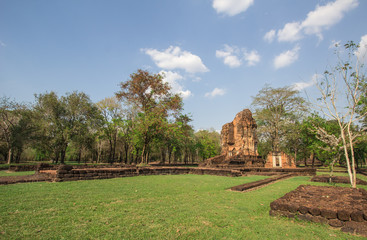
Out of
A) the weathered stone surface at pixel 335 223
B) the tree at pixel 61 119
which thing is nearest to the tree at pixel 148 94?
the tree at pixel 61 119

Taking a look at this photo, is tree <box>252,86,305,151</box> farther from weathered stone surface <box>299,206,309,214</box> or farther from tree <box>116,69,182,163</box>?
weathered stone surface <box>299,206,309,214</box>

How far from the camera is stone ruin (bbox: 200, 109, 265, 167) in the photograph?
24625mm

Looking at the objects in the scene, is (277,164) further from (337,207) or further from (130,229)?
(130,229)

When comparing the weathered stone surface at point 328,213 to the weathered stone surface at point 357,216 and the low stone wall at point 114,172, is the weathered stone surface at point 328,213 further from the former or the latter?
the low stone wall at point 114,172

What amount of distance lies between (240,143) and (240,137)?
0.82 m

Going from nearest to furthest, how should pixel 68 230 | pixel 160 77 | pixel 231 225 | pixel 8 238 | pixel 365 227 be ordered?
pixel 8 238 → pixel 68 230 → pixel 365 227 → pixel 231 225 → pixel 160 77

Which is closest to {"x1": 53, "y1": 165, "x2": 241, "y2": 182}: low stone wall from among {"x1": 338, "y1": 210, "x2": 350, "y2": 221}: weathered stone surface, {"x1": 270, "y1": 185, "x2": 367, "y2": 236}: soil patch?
{"x1": 270, "y1": 185, "x2": 367, "y2": 236}: soil patch

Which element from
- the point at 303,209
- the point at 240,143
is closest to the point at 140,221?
the point at 303,209

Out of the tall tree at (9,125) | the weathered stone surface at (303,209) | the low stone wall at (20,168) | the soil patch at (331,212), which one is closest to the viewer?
the soil patch at (331,212)

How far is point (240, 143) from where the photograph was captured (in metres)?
26.1

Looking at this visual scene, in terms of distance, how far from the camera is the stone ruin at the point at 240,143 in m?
24.6

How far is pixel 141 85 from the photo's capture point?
25750mm

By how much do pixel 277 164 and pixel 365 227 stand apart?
22.6m

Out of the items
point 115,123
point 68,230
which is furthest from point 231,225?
point 115,123
